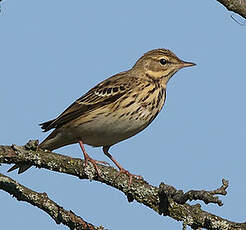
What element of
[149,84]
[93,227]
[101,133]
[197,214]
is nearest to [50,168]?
[93,227]

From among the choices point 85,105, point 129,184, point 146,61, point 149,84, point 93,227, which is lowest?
point 93,227

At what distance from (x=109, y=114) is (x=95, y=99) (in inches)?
23.5

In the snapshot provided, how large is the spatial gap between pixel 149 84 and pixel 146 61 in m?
0.93

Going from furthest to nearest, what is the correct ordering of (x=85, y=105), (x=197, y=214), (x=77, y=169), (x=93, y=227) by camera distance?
(x=85, y=105)
(x=77, y=169)
(x=197, y=214)
(x=93, y=227)

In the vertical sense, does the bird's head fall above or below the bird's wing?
above

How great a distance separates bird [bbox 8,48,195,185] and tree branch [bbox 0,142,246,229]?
4.70 feet

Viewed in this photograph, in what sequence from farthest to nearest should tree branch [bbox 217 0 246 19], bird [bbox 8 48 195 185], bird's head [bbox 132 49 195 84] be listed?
bird's head [bbox 132 49 195 84], bird [bbox 8 48 195 185], tree branch [bbox 217 0 246 19]

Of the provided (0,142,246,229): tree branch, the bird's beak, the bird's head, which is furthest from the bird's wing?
(0,142,246,229): tree branch

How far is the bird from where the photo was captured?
774 centimetres

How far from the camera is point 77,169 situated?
18.8 ft

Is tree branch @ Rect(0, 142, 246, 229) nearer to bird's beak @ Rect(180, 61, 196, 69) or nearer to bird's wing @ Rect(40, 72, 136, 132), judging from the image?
bird's wing @ Rect(40, 72, 136, 132)

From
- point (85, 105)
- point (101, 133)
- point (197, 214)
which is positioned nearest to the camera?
point (197, 214)

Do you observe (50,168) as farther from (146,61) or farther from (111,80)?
(146,61)

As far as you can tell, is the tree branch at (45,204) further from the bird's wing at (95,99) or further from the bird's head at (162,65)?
the bird's head at (162,65)
